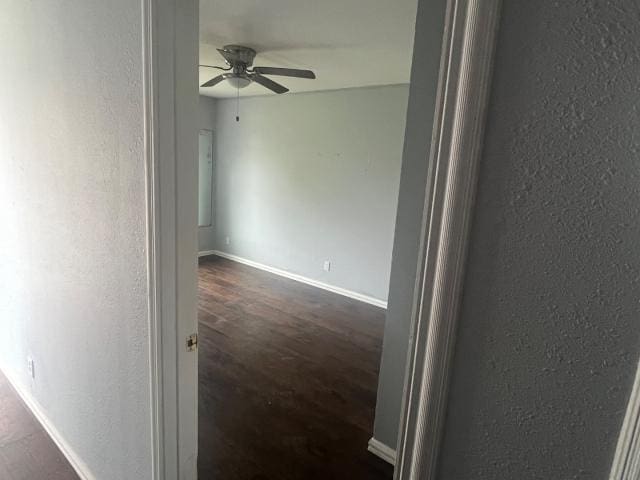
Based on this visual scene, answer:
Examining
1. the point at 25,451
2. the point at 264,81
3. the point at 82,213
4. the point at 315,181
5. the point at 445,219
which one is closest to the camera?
the point at 445,219

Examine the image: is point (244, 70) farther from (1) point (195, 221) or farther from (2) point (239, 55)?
(1) point (195, 221)

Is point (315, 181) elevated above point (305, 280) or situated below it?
above

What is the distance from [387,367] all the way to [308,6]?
1970 millimetres

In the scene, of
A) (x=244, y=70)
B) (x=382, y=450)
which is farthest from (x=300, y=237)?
(x=382, y=450)

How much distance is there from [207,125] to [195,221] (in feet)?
16.2

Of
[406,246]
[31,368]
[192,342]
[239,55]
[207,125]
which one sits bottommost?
[31,368]

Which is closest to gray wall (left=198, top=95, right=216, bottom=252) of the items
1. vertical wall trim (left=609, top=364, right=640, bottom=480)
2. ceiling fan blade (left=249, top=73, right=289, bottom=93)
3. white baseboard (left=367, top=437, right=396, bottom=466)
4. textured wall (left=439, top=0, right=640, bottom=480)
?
ceiling fan blade (left=249, top=73, right=289, bottom=93)

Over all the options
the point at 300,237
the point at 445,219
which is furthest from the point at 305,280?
the point at 445,219

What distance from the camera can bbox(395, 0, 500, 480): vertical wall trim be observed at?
19.9 inches

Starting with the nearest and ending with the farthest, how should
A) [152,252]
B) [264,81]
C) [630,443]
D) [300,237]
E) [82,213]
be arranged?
1. [630,443]
2. [152,252]
3. [82,213]
4. [264,81]
5. [300,237]

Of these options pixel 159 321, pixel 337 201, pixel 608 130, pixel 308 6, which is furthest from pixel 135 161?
pixel 337 201

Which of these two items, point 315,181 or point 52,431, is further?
point 315,181

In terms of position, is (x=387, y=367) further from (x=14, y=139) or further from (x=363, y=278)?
(x=363, y=278)

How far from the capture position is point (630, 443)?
0.45m
